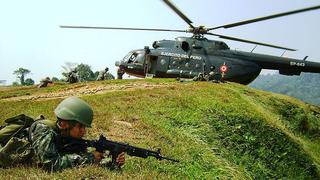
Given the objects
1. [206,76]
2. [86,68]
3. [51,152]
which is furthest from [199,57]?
[86,68]

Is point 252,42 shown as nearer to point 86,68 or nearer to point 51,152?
point 51,152

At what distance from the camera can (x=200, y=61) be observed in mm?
26969

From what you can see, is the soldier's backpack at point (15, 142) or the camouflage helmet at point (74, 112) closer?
the camouflage helmet at point (74, 112)

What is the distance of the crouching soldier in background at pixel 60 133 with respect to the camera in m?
7.09

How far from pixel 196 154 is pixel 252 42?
1406 centimetres

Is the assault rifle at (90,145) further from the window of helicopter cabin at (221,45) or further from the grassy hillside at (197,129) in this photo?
the window of helicopter cabin at (221,45)

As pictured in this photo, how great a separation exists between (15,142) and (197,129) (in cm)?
784

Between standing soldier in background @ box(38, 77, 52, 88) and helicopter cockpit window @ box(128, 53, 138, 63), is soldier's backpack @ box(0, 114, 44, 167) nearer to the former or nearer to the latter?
standing soldier in background @ box(38, 77, 52, 88)

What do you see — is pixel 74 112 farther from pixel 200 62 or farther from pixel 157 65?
pixel 157 65

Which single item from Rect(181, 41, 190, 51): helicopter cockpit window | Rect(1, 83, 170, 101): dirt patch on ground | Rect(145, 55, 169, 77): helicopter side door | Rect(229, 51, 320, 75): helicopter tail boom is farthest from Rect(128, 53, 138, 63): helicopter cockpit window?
Rect(229, 51, 320, 75): helicopter tail boom

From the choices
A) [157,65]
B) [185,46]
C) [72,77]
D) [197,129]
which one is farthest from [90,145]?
[72,77]

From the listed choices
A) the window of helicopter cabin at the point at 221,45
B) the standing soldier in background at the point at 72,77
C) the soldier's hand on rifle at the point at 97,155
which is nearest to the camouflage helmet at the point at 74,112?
the soldier's hand on rifle at the point at 97,155

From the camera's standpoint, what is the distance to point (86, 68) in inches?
5162

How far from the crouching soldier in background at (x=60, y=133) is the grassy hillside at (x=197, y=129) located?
18 centimetres
